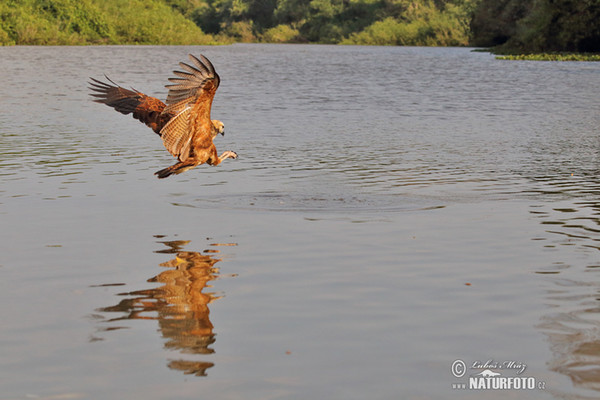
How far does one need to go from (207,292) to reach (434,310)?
171cm

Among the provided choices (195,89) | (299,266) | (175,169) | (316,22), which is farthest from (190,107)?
(316,22)

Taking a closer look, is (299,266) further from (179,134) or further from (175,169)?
(179,134)

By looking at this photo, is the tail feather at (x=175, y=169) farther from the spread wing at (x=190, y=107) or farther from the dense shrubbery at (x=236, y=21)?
the dense shrubbery at (x=236, y=21)

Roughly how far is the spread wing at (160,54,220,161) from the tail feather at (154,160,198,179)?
12 centimetres

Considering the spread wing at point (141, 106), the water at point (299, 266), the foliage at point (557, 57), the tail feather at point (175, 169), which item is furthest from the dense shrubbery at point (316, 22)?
the tail feather at point (175, 169)

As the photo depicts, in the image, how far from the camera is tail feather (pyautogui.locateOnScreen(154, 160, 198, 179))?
10.5 m

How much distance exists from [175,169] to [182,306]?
352 centimetres

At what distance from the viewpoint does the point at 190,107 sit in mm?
10453

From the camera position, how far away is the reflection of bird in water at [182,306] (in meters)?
6.34

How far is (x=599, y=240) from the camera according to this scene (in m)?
9.72

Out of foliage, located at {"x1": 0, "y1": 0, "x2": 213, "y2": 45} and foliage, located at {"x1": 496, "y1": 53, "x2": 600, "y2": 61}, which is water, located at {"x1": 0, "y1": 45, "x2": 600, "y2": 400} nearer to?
foliage, located at {"x1": 496, "y1": 53, "x2": 600, "y2": 61}

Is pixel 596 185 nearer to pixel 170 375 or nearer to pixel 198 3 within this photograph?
pixel 170 375

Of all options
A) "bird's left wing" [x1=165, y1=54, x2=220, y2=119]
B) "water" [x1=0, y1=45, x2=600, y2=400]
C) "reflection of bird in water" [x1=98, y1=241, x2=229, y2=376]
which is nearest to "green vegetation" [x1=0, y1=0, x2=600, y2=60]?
"water" [x1=0, y1=45, x2=600, y2=400]

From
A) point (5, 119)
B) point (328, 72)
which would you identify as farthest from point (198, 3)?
point (5, 119)
